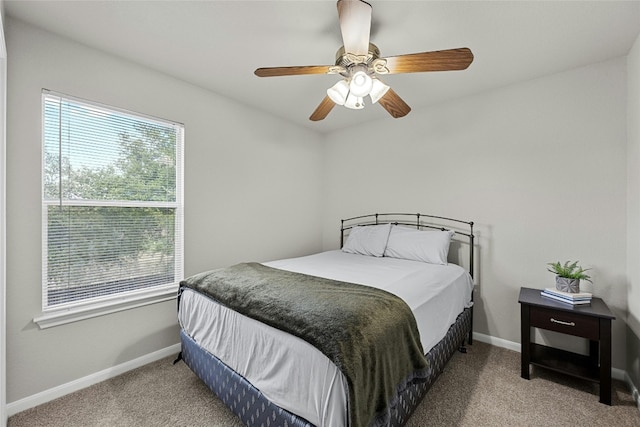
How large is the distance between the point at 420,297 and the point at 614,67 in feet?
8.05

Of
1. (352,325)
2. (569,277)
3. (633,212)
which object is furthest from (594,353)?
(352,325)

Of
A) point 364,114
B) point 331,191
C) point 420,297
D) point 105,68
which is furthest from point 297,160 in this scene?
point 420,297

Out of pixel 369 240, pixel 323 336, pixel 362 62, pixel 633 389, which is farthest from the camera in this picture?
pixel 369 240

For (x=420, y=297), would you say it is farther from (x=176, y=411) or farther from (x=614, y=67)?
(x=614, y=67)

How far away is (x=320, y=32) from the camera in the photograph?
76.9 inches

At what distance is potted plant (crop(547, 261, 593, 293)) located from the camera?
7.07 feet

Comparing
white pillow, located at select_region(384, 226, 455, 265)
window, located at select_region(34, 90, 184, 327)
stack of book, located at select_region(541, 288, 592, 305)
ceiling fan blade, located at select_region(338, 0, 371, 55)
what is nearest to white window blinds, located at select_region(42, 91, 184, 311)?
window, located at select_region(34, 90, 184, 327)

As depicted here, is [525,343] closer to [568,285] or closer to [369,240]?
[568,285]

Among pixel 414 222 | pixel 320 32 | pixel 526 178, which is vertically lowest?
pixel 414 222

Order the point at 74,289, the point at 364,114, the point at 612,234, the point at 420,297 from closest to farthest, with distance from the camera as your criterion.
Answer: the point at 420,297 → the point at 74,289 → the point at 612,234 → the point at 364,114

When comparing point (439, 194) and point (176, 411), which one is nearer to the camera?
point (176, 411)

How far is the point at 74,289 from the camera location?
6.91 feet

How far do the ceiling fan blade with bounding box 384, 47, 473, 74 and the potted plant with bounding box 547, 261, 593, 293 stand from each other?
180cm

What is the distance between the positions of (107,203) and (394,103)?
2412 millimetres
